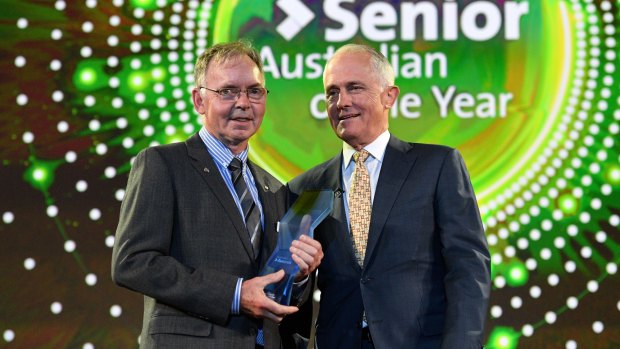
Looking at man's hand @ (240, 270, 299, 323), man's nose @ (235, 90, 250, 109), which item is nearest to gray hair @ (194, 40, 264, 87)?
man's nose @ (235, 90, 250, 109)

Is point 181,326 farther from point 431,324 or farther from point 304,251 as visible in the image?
point 431,324

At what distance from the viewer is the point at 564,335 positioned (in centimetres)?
377

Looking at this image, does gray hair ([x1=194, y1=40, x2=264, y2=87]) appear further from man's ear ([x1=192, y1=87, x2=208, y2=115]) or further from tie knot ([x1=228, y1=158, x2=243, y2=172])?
tie knot ([x1=228, y1=158, x2=243, y2=172])

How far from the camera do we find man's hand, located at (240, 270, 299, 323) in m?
2.31

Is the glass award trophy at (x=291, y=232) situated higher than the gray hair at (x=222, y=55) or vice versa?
the gray hair at (x=222, y=55)

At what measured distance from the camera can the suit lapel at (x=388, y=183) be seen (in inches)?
105

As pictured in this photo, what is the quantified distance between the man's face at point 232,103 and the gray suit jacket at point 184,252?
4.7 inches

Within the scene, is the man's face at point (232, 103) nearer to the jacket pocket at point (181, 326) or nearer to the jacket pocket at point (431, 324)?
the jacket pocket at point (181, 326)

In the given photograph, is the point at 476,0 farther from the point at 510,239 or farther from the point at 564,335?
the point at 564,335

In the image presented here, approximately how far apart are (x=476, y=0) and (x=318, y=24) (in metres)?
0.80

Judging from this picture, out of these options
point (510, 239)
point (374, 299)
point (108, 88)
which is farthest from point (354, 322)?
point (108, 88)

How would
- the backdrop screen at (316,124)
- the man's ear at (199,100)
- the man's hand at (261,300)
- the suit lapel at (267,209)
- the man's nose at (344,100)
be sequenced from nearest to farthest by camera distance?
1. the man's hand at (261,300)
2. the suit lapel at (267,209)
3. the man's ear at (199,100)
4. the man's nose at (344,100)
5. the backdrop screen at (316,124)

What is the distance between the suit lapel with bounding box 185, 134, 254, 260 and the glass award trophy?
0.38ft

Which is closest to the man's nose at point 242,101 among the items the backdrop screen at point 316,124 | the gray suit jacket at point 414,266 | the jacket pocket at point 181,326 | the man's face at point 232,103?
the man's face at point 232,103
